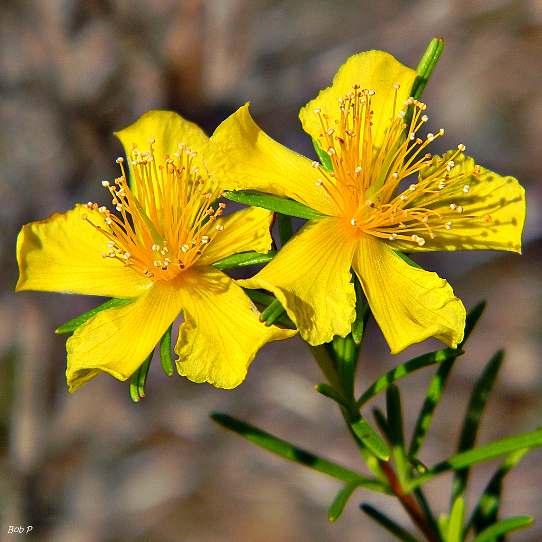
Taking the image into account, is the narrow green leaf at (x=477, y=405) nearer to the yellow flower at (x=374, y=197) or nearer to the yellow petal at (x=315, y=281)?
the yellow flower at (x=374, y=197)

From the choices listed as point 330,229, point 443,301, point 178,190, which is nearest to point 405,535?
point 443,301

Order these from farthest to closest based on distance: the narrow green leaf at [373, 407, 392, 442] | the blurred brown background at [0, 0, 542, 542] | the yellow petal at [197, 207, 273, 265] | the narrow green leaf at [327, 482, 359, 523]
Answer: the blurred brown background at [0, 0, 542, 542] → the narrow green leaf at [373, 407, 392, 442] → the yellow petal at [197, 207, 273, 265] → the narrow green leaf at [327, 482, 359, 523]

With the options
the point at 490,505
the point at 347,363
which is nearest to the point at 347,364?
the point at 347,363

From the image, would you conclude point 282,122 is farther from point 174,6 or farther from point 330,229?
point 330,229

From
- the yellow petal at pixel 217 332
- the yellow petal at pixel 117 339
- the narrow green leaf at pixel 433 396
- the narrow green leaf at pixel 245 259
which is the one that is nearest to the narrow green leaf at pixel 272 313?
the yellow petal at pixel 217 332

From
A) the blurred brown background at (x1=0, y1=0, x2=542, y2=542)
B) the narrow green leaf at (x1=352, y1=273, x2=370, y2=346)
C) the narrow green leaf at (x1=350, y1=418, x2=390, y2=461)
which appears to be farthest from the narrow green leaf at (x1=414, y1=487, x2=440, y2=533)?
the blurred brown background at (x1=0, y1=0, x2=542, y2=542)

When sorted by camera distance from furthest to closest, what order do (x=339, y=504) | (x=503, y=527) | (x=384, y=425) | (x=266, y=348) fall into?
(x=266, y=348), (x=384, y=425), (x=503, y=527), (x=339, y=504)

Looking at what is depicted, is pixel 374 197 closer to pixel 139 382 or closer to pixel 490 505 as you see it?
pixel 139 382

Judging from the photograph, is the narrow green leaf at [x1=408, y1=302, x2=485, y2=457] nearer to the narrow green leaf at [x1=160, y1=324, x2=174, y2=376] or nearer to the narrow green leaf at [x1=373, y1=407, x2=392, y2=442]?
the narrow green leaf at [x1=373, y1=407, x2=392, y2=442]
